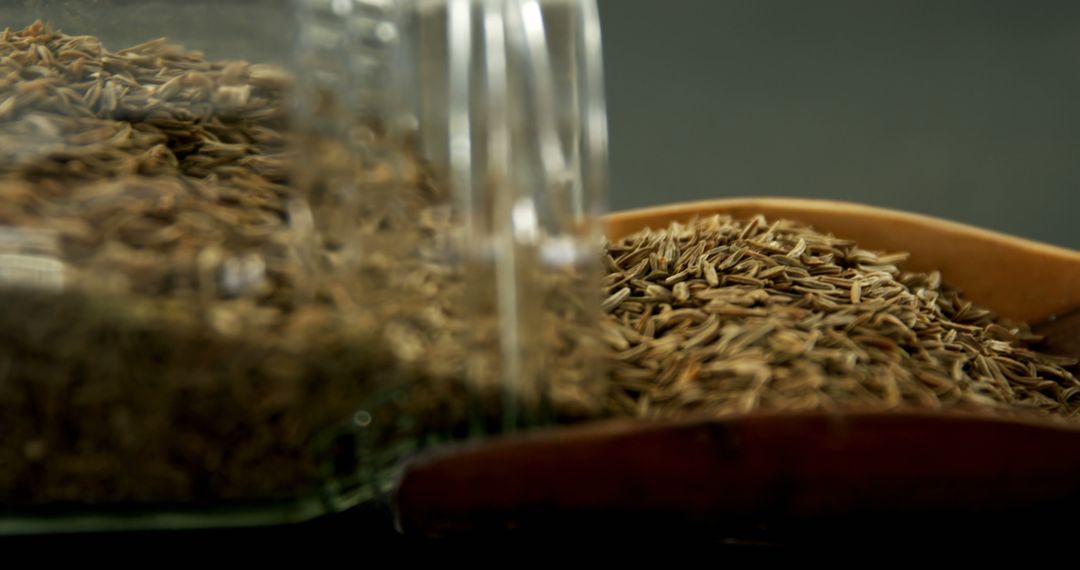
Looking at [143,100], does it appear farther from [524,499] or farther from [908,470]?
[908,470]

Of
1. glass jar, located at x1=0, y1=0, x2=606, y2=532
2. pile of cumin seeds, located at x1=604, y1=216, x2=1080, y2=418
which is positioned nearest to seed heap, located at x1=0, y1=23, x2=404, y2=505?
glass jar, located at x1=0, y1=0, x2=606, y2=532

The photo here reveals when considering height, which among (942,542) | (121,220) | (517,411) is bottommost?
(942,542)

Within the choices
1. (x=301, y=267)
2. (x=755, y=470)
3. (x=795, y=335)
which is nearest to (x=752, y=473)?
(x=755, y=470)

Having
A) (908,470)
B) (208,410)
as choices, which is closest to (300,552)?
(208,410)

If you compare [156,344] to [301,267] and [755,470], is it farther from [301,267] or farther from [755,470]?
[755,470]

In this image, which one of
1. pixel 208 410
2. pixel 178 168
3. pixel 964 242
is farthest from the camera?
pixel 964 242
